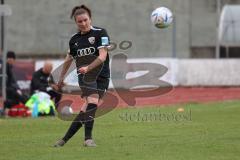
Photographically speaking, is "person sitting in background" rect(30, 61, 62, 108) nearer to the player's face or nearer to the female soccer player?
the female soccer player

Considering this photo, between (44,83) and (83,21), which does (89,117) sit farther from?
(44,83)

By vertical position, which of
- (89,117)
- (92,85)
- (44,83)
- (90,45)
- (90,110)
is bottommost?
(44,83)

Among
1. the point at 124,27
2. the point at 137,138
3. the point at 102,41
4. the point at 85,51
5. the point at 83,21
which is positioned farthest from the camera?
the point at 124,27

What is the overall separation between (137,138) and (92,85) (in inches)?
60.4

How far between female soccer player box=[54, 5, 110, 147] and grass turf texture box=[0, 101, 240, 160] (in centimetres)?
35

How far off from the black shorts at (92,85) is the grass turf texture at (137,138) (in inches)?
31.8

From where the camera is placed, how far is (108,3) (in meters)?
38.5

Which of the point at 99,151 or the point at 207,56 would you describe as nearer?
the point at 99,151

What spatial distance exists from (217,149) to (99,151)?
5.45ft

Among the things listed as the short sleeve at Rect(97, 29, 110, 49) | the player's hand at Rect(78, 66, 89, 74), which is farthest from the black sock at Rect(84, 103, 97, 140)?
the short sleeve at Rect(97, 29, 110, 49)

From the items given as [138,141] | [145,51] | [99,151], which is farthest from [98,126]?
[145,51]

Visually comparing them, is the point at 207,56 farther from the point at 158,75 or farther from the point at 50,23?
the point at 158,75

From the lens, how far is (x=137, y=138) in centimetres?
1168

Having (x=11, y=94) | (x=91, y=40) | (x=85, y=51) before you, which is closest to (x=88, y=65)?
(x=85, y=51)
